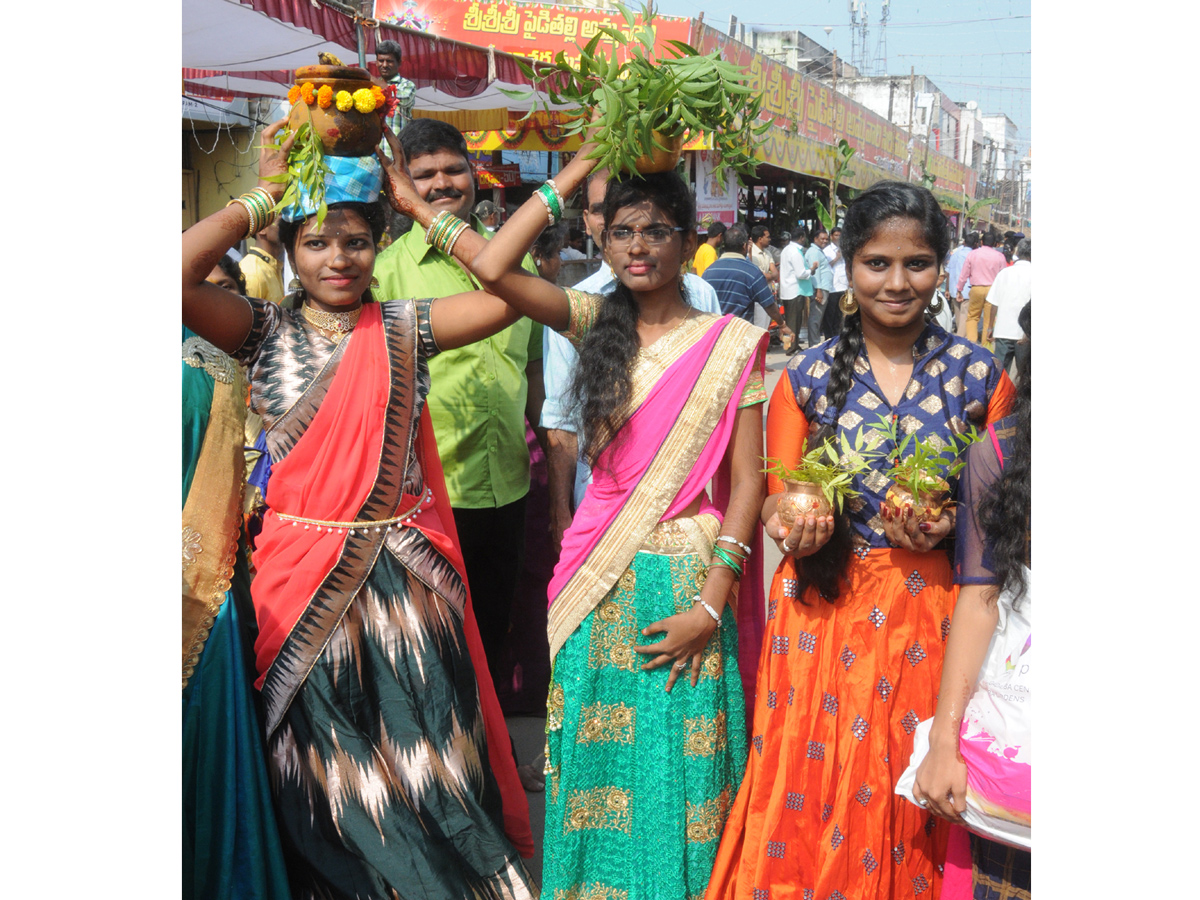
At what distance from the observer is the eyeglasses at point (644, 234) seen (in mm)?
2580

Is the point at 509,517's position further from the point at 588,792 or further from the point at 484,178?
the point at 484,178

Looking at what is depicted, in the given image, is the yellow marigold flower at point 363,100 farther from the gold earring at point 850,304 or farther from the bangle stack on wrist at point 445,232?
the gold earring at point 850,304

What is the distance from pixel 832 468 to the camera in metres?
2.28

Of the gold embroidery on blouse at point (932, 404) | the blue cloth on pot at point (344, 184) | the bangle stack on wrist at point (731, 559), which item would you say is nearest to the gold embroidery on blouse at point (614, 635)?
the bangle stack on wrist at point (731, 559)

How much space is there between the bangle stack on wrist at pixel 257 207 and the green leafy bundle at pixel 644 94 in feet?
2.13

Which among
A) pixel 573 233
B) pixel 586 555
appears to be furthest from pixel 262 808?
pixel 573 233

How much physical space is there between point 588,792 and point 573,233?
13.9m

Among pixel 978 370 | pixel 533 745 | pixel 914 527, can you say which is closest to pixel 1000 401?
pixel 978 370

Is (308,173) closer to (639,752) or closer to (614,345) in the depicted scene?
(614,345)

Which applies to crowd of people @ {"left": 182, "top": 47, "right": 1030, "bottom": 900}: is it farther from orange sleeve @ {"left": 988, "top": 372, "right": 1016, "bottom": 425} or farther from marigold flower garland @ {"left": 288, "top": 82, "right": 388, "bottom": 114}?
marigold flower garland @ {"left": 288, "top": 82, "right": 388, "bottom": 114}

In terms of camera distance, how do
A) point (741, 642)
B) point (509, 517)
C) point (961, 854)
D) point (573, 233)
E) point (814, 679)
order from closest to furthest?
point (961, 854), point (814, 679), point (741, 642), point (509, 517), point (573, 233)

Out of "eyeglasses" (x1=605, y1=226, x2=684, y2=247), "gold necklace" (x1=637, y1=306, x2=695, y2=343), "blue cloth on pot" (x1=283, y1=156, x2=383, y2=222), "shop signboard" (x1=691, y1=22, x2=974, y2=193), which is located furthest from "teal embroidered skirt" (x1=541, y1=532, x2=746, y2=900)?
"shop signboard" (x1=691, y1=22, x2=974, y2=193)

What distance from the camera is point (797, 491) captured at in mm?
2264

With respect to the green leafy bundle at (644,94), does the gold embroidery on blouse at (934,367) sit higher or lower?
lower
